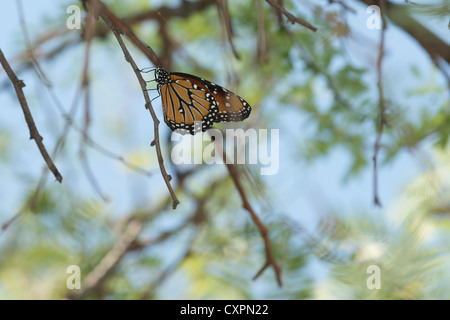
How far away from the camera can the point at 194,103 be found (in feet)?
2.06

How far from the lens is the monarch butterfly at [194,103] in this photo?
583mm

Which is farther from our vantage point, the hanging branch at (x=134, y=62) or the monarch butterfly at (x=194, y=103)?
the monarch butterfly at (x=194, y=103)

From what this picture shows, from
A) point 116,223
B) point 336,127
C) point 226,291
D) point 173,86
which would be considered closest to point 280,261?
point 226,291

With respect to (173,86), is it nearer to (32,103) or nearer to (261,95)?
(261,95)

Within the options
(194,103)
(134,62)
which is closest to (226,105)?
(194,103)

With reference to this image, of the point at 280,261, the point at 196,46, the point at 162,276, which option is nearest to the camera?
the point at 280,261

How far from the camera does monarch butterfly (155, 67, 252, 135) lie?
58 cm

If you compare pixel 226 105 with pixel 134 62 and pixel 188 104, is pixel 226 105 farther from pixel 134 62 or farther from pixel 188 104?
pixel 134 62

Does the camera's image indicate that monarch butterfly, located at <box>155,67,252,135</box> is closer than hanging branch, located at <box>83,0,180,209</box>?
No

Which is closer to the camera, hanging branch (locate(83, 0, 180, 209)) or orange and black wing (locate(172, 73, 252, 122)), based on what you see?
hanging branch (locate(83, 0, 180, 209))

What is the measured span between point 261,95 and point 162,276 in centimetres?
43

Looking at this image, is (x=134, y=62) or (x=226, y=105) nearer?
(x=134, y=62)

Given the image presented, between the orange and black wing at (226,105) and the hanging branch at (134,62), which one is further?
the orange and black wing at (226,105)
